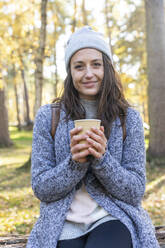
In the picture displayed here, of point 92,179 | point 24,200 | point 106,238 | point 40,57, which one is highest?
point 40,57

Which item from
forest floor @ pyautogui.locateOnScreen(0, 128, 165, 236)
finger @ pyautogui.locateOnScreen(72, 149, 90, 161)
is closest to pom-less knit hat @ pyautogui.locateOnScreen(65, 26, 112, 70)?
finger @ pyautogui.locateOnScreen(72, 149, 90, 161)

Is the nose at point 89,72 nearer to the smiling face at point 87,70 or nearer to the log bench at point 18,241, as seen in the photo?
the smiling face at point 87,70

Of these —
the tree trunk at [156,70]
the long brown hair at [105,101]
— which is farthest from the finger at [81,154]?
the tree trunk at [156,70]

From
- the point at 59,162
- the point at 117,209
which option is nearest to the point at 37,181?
the point at 59,162

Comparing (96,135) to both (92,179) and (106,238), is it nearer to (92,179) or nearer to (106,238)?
(92,179)

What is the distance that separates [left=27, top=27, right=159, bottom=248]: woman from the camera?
1768 mm

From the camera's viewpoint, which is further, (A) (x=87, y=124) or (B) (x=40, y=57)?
(B) (x=40, y=57)

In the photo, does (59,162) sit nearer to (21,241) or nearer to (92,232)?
(92,232)

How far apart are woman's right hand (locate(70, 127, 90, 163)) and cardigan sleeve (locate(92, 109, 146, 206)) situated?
0.12 m

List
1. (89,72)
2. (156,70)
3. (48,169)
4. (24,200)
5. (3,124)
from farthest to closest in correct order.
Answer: (3,124)
(156,70)
(24,200)
(89,72)
(48,169)

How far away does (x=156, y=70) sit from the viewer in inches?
252

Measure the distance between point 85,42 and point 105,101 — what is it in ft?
1.48

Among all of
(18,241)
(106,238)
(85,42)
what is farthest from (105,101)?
(18,241)

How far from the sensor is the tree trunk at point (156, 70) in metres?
6.33
